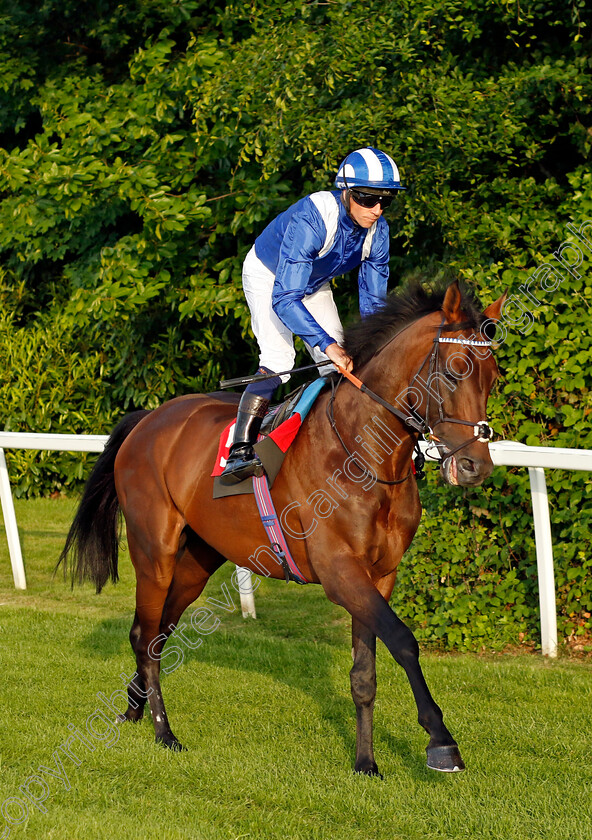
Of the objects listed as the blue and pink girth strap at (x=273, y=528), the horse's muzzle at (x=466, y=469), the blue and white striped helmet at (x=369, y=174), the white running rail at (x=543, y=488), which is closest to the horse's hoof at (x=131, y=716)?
the blue and pink girth strap at (x=273, y=528)

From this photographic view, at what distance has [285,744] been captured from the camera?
14.2 ft

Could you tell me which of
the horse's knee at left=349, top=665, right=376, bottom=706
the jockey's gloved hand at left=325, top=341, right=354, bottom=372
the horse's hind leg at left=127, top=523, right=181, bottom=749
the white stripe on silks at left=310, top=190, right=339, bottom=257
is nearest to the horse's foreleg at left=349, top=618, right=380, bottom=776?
the horse's knee at left=349, top=665, right=376, bottom=706

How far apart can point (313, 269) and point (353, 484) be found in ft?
3.62

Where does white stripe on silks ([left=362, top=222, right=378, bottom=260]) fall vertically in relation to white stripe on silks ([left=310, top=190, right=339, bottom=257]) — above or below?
below

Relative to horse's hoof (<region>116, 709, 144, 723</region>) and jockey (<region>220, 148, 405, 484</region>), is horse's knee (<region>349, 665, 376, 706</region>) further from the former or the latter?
horse's hoof (<region>116, 709, 144, 723</region>)

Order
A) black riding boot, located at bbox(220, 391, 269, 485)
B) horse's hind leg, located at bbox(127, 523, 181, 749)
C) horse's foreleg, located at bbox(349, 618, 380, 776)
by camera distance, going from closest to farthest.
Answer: horse's foreleg, located at bbox(349, 618, 380, 776), black riding boot, located at bbox(220, 391, 269, 485), horse's hind leg, located at bbox(127, 523, 181, 749)

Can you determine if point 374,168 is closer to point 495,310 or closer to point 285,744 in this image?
point 495,310

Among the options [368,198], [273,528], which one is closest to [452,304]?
[368,198]

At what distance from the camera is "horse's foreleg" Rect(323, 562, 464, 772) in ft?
10.9

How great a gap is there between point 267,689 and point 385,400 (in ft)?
6.60

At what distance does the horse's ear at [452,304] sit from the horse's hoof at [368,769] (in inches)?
70.4

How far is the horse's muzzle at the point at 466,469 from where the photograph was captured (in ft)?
11.2

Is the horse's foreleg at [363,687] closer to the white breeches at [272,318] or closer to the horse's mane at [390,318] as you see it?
the horse's mane at [390,318]

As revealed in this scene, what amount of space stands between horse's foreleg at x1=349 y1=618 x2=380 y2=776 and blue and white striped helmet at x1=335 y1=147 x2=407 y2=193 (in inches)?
70.0
